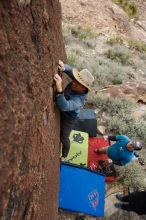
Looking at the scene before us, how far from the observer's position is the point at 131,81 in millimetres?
10047

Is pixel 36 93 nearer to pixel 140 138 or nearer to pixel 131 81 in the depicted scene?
pixel 140 138

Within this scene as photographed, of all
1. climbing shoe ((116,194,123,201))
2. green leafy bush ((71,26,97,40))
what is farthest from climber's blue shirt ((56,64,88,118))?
green leafy bush ((71,26,97,40))

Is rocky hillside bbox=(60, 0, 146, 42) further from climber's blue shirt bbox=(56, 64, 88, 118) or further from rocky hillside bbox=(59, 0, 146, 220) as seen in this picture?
climber's blue shirt bbox=(56, 64, 88, 118)

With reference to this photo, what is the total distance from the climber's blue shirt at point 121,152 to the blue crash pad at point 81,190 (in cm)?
69

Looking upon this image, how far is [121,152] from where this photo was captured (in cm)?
592

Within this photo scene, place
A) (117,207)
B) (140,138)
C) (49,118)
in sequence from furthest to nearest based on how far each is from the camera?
(140,138) → (117,207) → (49,118)

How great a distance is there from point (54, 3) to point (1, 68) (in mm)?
1694

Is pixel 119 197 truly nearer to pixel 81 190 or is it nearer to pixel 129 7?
pixel 81 190

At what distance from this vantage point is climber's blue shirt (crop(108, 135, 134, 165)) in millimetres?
5890

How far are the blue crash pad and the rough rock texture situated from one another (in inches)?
43.7

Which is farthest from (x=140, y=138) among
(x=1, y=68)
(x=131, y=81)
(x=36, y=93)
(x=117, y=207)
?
(x=1, y=68)

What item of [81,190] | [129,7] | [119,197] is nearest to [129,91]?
[119,197]

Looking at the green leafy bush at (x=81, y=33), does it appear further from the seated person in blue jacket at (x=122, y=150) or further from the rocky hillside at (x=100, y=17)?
the seated person in blue jacket at (x=122, y=150)

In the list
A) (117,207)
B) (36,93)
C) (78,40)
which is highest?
(36,93)
